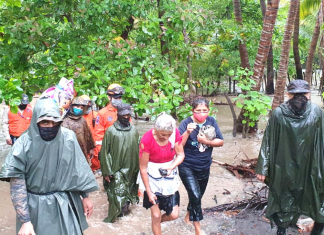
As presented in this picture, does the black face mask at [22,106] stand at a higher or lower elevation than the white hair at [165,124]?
lower

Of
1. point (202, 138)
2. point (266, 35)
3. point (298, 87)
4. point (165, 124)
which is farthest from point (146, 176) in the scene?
point (266, 35)

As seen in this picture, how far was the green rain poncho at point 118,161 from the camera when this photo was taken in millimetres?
4961

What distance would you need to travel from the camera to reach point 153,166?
13.4 feet

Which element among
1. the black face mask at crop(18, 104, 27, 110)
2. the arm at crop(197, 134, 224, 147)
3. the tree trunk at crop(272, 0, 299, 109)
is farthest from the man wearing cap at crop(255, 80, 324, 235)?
the tree trunk at crop(272, 0, 299, 109)

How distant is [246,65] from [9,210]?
770 cm

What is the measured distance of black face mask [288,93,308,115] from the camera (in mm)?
4094

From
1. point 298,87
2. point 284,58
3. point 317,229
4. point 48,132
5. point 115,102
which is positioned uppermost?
point 284,58

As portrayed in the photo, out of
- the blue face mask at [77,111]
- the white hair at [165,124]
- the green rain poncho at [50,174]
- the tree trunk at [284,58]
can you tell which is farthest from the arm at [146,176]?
the tree trunk at [284,58]

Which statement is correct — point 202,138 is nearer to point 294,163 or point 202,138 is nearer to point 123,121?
point 294,163

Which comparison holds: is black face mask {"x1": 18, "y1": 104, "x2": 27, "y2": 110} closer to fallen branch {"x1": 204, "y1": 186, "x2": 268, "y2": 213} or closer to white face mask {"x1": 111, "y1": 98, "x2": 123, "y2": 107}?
white face mask {"x1": 111, "y1": 98, "x2": 123, "y2": 107}

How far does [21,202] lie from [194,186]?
225 centimetres

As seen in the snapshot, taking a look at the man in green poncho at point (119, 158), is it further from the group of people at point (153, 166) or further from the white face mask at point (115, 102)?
the white face mask at point (115, 102)

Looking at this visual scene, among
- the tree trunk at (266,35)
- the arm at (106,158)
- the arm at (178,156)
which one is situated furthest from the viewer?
the tree trunk at (266,35)

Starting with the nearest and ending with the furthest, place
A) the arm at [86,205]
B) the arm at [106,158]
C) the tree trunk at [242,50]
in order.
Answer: the arm at [86,205], the arm at [106,158], the tree trunk at [242,50]
